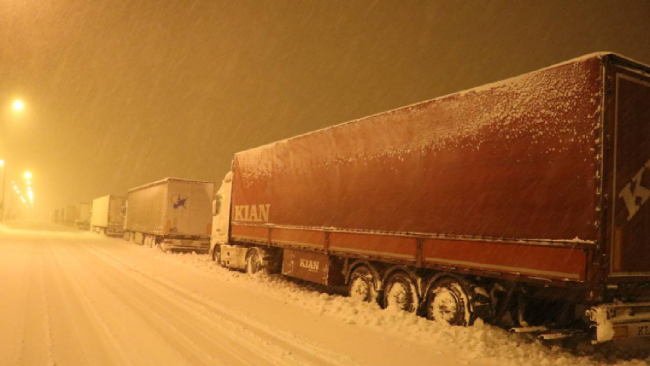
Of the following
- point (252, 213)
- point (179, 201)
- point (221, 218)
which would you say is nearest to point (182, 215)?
point (179, 201)

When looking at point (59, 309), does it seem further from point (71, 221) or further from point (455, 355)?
point (71, 221)

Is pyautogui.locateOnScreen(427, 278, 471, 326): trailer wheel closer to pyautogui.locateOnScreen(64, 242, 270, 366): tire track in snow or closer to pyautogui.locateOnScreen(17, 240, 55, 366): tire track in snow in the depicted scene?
pyautogui.locateOnScreen(64, 242, 270, 366): tire track in snow

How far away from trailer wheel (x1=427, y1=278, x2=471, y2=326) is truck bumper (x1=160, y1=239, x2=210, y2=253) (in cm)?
1708

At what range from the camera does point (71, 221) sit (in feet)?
246

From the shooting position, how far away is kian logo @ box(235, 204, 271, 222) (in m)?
13.8

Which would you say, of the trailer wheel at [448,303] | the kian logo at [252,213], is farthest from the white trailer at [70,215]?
the trailer wheel at [448,303]

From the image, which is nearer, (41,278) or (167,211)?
(41,278)

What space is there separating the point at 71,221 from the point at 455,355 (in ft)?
265

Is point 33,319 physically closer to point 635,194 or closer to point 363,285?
point 363,285

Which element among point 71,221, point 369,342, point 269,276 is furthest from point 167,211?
point 71,221

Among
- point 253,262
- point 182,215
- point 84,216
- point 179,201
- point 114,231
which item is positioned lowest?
point 114,231

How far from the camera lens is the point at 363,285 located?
10.1 metres

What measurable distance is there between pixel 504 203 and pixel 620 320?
208cm

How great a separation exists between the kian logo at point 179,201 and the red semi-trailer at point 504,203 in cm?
1352
